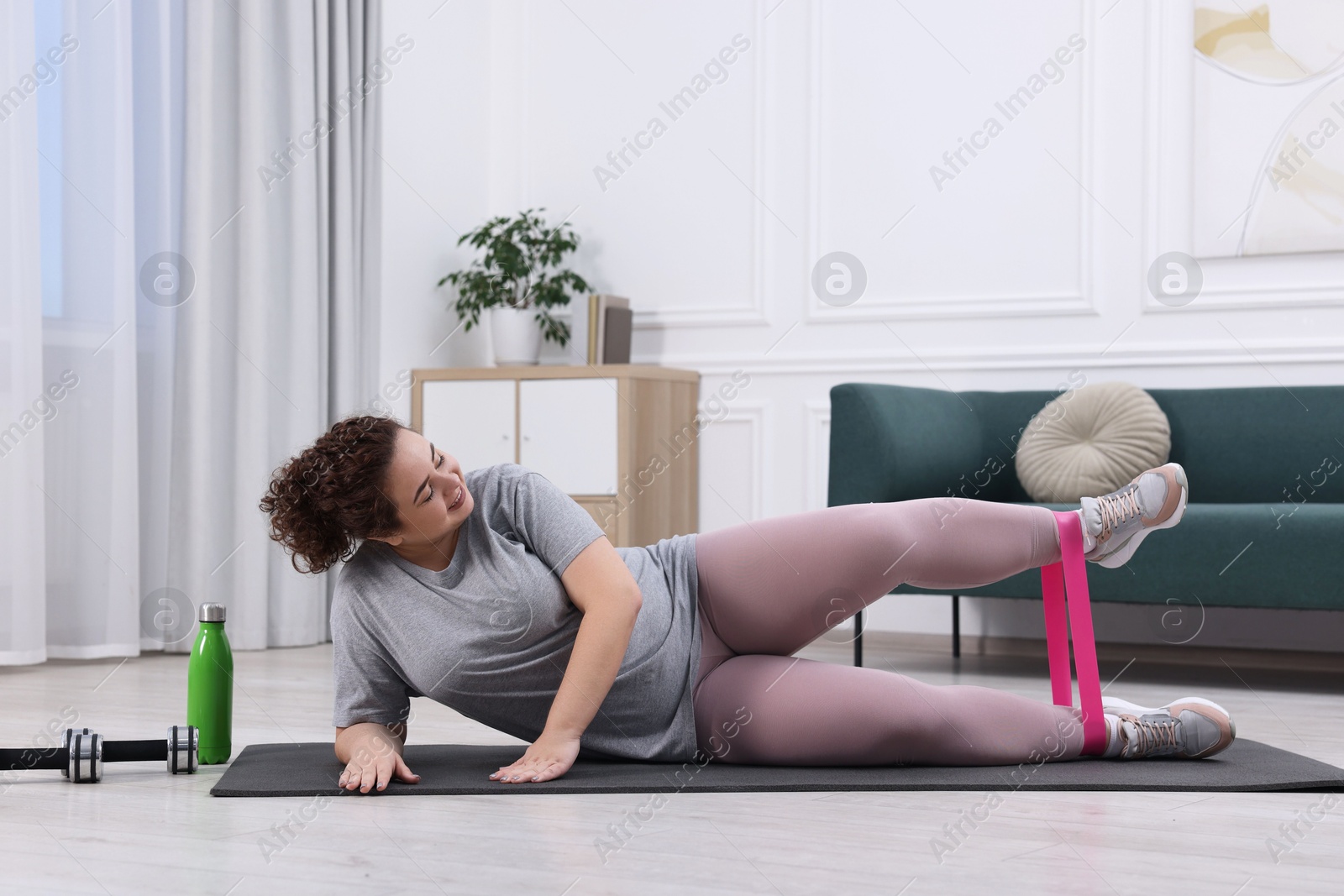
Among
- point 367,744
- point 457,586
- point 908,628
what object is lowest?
point 908,628

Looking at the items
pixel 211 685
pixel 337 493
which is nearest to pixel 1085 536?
pixel 337 493

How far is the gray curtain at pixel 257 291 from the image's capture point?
356cm

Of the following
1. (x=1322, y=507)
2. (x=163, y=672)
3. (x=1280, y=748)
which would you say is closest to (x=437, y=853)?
(x=1280, y=748)

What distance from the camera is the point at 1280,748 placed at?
216cm

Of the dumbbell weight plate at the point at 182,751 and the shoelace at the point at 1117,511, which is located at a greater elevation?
the shoelace at the point at 1117,511

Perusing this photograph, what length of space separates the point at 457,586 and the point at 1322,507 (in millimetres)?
2067

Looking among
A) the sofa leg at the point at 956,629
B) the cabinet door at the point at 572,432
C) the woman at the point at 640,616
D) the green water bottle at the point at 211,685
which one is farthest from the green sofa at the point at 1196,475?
the green water bottle at the point at 211,685

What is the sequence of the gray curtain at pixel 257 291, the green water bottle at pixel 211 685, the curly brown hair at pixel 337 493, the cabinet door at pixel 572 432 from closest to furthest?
the curly brown hair at pixel 337 493 < the green water bottle at pixel 211 685 < the gray curtain at pixel 257 291 < the cabinet door at pixel 572 432

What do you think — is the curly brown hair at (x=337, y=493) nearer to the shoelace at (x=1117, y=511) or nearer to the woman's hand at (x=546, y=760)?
the woman's hand at (x=546, y=760)

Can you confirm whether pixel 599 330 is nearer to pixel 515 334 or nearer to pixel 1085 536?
pixel 515 334

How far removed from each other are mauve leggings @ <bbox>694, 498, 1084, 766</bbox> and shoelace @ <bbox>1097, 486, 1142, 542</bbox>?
0.08m

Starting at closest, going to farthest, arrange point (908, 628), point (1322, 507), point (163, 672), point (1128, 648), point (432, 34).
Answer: point (1322, 507) → point (163, 672) → point (1128, 648) → point (908, 628) → point (432, 34)

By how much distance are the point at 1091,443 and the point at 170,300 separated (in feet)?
7.95

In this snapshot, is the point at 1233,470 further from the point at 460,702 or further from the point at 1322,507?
the point at 460,702
